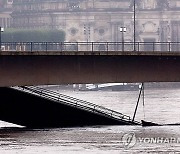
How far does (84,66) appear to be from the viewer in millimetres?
61062

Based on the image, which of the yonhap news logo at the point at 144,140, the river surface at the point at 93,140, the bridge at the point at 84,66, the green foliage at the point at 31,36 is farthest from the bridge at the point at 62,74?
the green foliage at the point at 31,36

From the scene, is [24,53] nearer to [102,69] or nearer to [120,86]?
[102,69]

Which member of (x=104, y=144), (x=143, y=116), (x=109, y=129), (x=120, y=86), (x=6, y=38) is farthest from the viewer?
(x=6, y=38)

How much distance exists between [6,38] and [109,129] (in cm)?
10990

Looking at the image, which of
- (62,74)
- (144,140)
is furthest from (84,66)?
(144,140)

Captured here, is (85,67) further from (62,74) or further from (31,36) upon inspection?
(31,36)

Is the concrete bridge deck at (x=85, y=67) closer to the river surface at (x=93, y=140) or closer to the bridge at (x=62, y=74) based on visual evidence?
the bridge at (x=62, y=74)

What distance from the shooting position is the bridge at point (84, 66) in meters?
59.8

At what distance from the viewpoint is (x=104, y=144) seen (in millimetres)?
51062

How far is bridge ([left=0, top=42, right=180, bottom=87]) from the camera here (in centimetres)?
5984

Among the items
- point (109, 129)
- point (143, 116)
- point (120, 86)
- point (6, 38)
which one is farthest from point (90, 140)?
point (6, 38)

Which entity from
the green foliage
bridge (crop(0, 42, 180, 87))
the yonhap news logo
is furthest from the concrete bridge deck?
the green foliage

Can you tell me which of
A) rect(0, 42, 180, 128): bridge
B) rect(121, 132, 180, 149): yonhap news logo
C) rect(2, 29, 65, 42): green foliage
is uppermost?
rect(0, 42, 180, 128): bridge

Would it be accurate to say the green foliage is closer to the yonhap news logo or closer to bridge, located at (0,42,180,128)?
bridge, located at (0,42,180,128)
